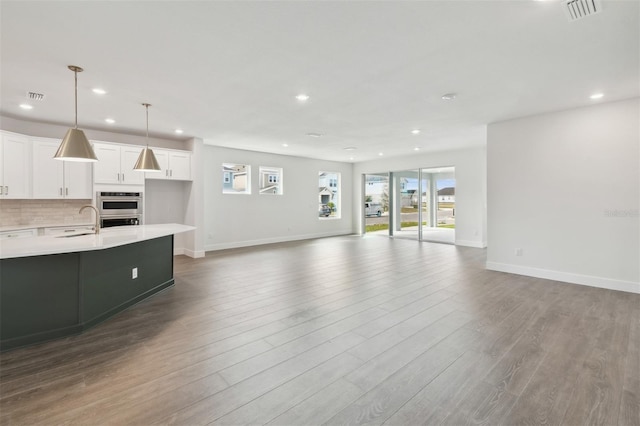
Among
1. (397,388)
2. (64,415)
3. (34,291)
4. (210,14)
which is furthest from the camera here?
(34,291)

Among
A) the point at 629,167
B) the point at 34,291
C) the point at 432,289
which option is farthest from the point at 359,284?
the point at 629,167

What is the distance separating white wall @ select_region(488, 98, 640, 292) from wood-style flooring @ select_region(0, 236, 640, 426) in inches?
19.6

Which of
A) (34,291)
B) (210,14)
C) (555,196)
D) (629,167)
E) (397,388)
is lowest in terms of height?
(397,388)

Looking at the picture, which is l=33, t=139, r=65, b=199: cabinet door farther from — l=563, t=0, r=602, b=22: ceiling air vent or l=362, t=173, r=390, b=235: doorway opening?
l=362, t=173, r=390, b=235: doorway opening

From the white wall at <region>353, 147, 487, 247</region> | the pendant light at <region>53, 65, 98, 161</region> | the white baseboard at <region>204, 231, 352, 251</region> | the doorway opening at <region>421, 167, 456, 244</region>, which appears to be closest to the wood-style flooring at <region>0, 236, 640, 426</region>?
the pendant light at <region>53, 65, 98, 161</region>

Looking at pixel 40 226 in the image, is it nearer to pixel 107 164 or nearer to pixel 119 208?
pixel 119 208

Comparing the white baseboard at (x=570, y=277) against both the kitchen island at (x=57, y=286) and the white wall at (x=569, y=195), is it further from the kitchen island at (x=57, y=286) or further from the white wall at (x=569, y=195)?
the kitchen island at (x=57, y=286)

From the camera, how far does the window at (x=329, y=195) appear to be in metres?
10.7

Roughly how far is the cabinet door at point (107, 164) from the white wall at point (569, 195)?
7.33 metres

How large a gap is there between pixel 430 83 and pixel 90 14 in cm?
343

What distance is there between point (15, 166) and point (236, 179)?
4472 mm

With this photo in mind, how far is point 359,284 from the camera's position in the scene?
4652 mm

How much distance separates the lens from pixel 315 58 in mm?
2990

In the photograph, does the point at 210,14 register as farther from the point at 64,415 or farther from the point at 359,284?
the point at 359,284
